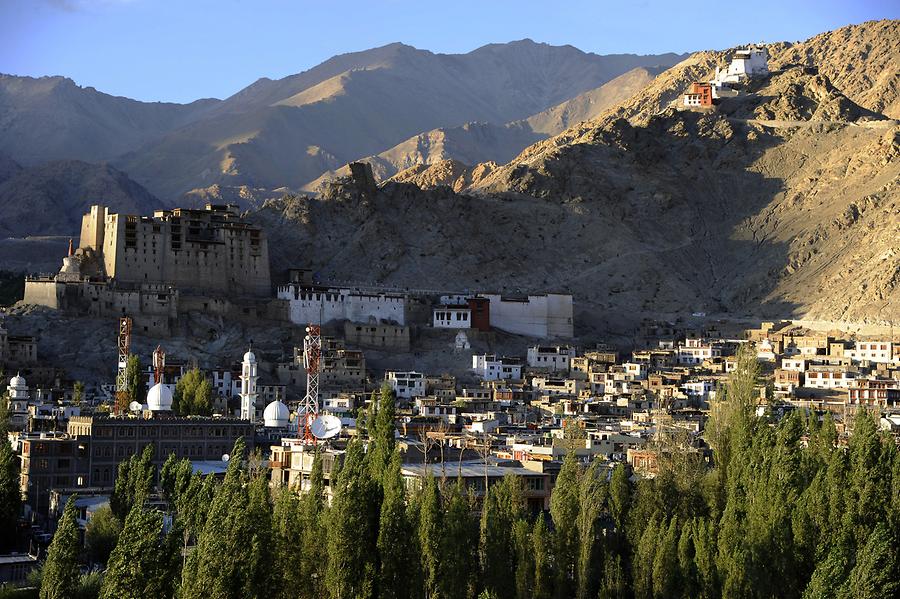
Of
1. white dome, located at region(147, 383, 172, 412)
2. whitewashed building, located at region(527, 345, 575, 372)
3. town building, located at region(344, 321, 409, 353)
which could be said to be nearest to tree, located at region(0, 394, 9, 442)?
white dome, located at region(147, 383, 172, 412)

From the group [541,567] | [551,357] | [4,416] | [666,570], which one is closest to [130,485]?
[4,416]

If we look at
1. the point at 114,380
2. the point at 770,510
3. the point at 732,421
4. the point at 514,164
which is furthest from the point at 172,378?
the point at 514,164

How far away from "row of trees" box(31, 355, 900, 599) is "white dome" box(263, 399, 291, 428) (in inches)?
807

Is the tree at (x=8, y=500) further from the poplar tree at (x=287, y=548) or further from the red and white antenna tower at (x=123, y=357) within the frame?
the red and white antenna tower at (x=123, y=357)

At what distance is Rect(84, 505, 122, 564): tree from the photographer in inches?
1937

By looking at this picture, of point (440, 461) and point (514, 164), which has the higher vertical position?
point (514, 164)

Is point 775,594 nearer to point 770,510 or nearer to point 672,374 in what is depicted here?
point 770,510

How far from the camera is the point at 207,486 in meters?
45.5

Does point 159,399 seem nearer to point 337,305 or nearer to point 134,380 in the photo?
point 134,380

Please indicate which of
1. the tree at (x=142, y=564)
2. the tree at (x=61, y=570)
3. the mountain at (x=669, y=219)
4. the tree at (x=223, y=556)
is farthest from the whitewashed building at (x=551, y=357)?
the tree at (x=142, y=564)

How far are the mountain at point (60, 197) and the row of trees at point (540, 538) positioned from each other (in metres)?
110

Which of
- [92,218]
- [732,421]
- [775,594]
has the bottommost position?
[775,594]

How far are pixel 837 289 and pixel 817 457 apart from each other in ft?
200

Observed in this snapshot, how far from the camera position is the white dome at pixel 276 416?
67.9 m
